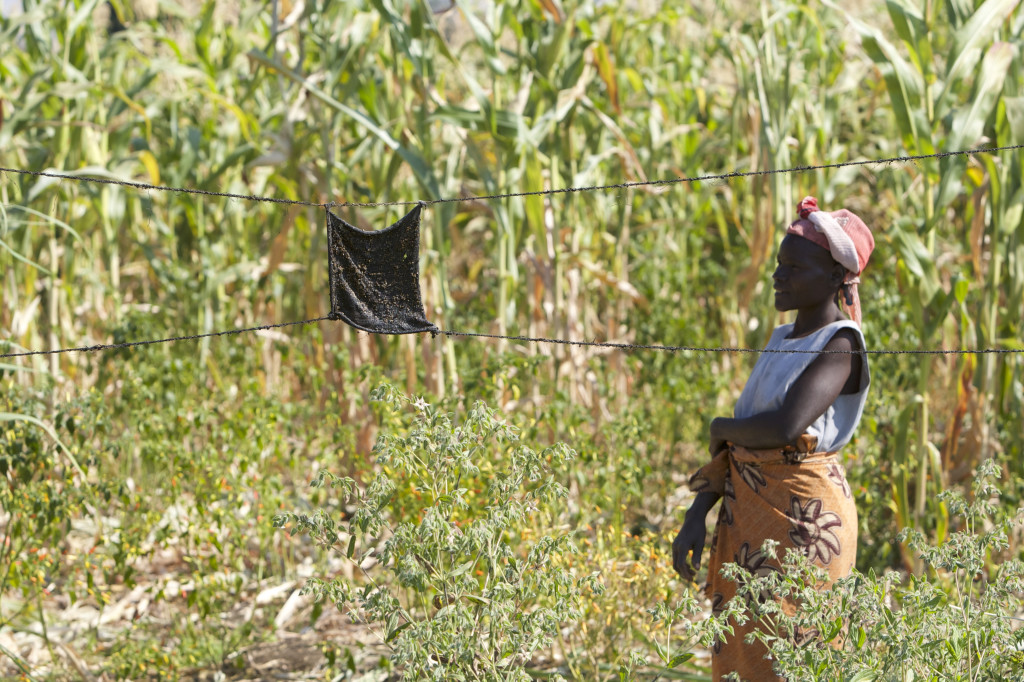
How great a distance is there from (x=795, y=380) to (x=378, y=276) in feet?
2.85

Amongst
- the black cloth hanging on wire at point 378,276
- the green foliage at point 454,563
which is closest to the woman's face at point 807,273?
the green foliage at point 454,563

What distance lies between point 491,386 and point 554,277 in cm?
128

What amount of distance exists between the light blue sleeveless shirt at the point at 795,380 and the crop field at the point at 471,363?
0.58 feet

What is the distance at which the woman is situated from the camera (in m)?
Result: 1.88

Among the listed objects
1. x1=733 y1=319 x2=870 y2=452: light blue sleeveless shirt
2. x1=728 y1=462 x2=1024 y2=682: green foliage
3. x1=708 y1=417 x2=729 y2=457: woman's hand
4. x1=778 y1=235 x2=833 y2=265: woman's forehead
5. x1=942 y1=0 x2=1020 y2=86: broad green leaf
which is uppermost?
x1=942 y1=0 x2=1020 y2=86: broad green leaf

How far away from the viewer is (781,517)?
1.92 metres

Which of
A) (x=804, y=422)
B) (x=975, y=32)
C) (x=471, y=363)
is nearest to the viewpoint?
(x=804, y=422)

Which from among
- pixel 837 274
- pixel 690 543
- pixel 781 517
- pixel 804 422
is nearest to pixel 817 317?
pixel 837 274

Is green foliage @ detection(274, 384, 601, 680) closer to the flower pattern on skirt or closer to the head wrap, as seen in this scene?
the flower pattern on skirt

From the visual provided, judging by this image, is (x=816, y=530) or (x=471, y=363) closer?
(x=816, y=530)

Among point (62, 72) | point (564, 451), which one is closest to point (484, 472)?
point (564, 451)

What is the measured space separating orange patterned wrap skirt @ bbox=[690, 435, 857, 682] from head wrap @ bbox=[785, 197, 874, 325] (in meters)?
0.33

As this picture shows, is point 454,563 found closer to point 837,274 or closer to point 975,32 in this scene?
point 837,274

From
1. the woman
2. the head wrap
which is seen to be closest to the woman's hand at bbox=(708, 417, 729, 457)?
the woman
